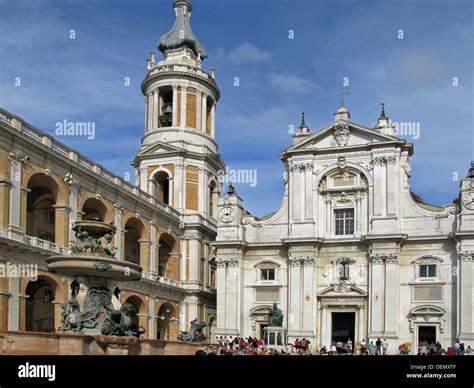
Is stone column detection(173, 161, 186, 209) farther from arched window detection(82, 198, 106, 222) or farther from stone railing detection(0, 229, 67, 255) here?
stone railing detection(0, 229, 67, 255)

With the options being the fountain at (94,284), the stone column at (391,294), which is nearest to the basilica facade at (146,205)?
the fountain at (94,284)

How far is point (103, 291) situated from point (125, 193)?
23.2 m

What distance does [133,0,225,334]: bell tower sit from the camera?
173ft

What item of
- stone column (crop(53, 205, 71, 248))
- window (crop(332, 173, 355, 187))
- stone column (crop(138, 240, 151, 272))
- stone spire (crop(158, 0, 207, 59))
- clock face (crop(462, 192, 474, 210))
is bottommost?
stone column (crop(138, 240, 151, 272))

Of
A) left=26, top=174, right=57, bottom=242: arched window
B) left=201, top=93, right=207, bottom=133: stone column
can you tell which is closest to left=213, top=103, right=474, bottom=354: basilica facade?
left=201, top=93, right=207, bottom=133: stone column

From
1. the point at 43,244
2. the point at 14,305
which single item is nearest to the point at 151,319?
the point at 43,244

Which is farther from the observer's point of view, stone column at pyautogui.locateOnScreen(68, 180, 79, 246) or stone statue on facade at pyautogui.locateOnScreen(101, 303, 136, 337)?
stone column at pyautogui.locateOnScreen(68, 180, 79, 246)

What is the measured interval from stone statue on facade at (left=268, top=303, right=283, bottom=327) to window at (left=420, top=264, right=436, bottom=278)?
9.77 meters
